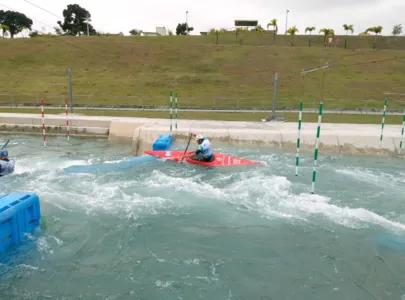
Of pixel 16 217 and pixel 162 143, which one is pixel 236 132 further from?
pixel 16 217

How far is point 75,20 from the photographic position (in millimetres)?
85000

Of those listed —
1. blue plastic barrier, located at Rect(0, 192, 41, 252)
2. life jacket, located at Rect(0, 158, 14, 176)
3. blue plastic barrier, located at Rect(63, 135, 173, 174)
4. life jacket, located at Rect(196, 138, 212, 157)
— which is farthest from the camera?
life jacket, located at Rect(196, 138, 212, 157)

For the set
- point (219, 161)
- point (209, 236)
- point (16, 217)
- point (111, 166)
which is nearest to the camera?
point (16, 217)

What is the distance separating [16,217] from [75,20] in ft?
288

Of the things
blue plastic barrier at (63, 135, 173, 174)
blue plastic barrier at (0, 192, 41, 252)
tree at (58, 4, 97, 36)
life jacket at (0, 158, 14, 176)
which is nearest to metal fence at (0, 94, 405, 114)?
blue plastic barrier at (63, 135, 173, 174)

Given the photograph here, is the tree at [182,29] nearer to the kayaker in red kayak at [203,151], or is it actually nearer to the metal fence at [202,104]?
the metal fence at [202,104]

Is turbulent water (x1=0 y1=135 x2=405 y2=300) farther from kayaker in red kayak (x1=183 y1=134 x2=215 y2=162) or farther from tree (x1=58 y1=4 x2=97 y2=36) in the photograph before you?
tree (x1=58 y1=4 x2=97 y2=36)

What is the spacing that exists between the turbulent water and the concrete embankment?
11.5ft

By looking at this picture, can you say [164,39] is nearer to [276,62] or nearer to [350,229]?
[276,62]

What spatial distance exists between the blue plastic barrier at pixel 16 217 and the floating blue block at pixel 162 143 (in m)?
7.28

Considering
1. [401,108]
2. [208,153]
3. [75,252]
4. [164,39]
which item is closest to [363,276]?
[75,252]

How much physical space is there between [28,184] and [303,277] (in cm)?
814

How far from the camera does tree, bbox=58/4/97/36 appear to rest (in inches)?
3300

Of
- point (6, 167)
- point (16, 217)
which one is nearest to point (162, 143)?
point (6, 167)
